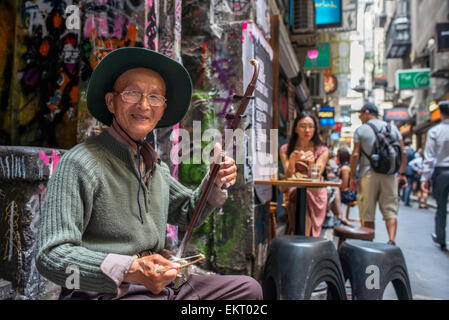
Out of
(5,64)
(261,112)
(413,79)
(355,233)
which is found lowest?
(355,233)

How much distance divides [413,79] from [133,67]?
68.6 feet

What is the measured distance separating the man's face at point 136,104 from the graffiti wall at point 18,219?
1073 millimetres

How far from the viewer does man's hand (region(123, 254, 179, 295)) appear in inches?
43.9

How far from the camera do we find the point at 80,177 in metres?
1.31

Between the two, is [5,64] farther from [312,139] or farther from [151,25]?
[312,139]

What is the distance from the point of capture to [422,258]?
5027 millimetres

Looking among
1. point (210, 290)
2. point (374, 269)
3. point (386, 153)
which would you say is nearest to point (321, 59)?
point (386, 153)

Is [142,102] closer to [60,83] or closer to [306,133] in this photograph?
[60,83]

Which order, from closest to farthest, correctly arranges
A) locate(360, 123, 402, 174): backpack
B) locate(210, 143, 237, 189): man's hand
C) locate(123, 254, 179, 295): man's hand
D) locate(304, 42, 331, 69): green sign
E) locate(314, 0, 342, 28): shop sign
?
1. locate(123, 254, 179, 295): man's hand
2. locate(210, 143, 237, 189): man's hand
3. locate(360, 123, 402, 174): backpack
4. locate(314, 0, 342, 28): shop sign
5. locate(304, 42, 331, 69): green sign

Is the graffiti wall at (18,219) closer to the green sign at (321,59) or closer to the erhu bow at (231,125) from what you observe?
the erhu bow at (231,125)

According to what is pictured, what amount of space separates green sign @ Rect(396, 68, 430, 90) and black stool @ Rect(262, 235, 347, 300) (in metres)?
19.1
